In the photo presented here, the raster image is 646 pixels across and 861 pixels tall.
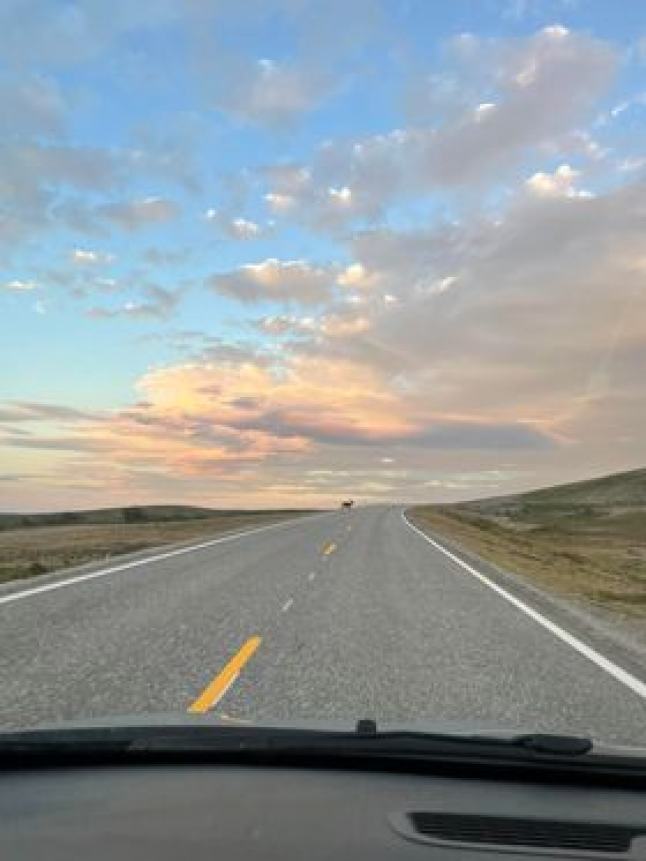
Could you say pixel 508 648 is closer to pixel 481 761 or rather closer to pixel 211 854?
pixel 481 761

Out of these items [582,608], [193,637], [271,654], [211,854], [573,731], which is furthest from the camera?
[582,608]

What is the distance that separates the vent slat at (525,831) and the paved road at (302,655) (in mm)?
3061

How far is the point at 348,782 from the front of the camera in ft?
15.1

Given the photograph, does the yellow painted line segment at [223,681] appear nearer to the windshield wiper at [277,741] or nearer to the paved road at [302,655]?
the paved road at [302,655]

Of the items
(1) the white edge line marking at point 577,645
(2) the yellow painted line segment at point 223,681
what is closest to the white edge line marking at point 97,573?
(2) the yellow painted line segment at point 223,681

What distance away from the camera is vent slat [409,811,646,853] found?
3887mm

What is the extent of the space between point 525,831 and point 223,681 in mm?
6269

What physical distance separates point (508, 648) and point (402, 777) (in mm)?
7907

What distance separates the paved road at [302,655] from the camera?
8.77 metres

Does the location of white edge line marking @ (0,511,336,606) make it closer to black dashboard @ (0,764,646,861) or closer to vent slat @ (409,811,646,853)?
black dashboard @ (0,764,646,861)

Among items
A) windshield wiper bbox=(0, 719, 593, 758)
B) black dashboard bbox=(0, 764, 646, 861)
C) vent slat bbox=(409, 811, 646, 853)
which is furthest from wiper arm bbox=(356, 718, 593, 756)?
vent slat bbox=(409, 811, 646, 853)

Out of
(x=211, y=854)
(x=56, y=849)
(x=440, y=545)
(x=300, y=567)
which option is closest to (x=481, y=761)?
(x=211, y=854)

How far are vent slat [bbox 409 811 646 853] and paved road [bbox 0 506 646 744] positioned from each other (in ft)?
10.0

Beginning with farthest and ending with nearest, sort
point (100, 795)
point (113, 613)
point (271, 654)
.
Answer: point (113, 613) → point (271, 654) → point (100, 795)
